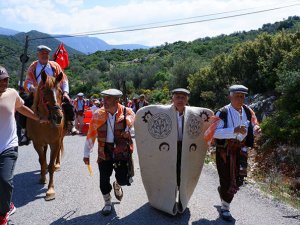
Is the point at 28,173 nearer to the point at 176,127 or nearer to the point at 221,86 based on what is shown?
the point at 176,127

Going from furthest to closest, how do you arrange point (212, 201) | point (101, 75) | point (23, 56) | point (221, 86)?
point (101, 75), point (23, 56), point (221, 86), point (212, 201)

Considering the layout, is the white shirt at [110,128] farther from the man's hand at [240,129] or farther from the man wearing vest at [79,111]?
the man wearing vest at [79,111]

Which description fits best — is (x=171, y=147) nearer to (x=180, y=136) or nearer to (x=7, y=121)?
(x=180, y=136)

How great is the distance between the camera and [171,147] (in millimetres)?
5457

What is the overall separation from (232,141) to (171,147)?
889mm

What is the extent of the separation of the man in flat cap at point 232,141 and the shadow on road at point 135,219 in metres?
0.69

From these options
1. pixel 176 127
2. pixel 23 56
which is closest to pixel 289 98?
pixel 176 127

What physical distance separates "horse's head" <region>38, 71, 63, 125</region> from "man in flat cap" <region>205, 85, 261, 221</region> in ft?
8.01

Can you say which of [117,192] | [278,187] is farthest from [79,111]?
[117,192]

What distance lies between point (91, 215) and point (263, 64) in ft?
46.4

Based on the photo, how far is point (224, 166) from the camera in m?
5.56

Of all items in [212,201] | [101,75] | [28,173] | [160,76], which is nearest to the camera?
[212,201]

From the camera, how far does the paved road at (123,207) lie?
552cm

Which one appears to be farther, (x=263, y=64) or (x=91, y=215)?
(x=263, y=64)
